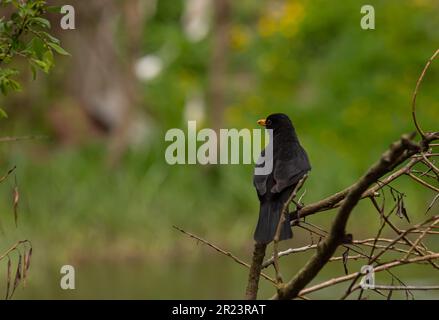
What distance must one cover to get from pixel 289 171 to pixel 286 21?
1427 centimetres

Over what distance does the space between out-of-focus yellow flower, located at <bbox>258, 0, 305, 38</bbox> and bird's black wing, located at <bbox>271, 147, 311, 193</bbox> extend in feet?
44.7

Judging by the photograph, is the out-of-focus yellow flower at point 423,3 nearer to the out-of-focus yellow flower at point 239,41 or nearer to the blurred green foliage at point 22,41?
the out-of-focus yellow flower at point 239,41

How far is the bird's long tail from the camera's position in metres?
3.31

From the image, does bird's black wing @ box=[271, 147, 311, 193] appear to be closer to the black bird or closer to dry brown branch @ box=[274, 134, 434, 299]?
the black bird

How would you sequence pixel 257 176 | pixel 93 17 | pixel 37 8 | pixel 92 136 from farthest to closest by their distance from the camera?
pixel 92 136
pixel 93 17
pixel 257 176
pixel 37 8

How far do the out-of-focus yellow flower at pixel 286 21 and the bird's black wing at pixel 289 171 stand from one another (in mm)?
13638

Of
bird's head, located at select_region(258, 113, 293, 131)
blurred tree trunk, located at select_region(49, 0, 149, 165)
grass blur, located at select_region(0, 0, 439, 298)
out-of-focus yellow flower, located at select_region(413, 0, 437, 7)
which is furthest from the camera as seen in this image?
out-of-focus yellow flower, located at select_region(413, 0, 437, 7)

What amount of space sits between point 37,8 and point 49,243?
7507mm

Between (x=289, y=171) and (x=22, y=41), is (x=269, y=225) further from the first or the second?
(x=22, y=41)

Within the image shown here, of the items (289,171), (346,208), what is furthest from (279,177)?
(346,208)

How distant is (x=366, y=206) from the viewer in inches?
Result: 454

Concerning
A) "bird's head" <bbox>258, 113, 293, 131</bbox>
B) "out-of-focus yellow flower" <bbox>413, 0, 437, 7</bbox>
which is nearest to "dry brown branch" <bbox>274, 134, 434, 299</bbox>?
"bird's head" <bbox>258, 113, 293, 131</bbox>
